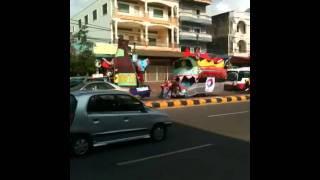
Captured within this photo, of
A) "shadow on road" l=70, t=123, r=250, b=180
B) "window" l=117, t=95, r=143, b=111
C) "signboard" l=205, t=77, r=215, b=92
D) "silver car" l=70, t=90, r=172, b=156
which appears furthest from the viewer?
"signboard" l=205, t=77, r=215, b=92

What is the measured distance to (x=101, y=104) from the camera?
7.68 metres

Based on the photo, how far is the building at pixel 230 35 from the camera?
4984 centimetres

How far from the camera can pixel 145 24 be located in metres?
40.0

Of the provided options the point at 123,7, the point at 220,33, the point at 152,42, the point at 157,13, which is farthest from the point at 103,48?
the point at 220,33

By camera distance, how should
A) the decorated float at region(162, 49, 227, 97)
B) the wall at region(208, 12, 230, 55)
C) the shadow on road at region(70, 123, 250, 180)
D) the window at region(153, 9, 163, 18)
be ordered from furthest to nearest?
1. the wall at region(208, 12, 230, 55)
2. the window at region(153, 9, 163, 18)
3. the decorated float at region(162, 49, 227, 97)
4. the shadow on road at region(70, 123, 250, 180)

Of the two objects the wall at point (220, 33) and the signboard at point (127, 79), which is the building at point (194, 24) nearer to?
the wall at point (220, 33)

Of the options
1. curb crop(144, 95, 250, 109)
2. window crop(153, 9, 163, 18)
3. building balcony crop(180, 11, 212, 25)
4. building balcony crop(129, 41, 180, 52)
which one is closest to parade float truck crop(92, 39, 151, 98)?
curb crop(144, 95, 250, 109)

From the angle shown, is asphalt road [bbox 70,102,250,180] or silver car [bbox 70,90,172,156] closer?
asphalt road [bbox 70,102,250,180]

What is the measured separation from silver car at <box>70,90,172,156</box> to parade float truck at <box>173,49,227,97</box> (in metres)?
12.1

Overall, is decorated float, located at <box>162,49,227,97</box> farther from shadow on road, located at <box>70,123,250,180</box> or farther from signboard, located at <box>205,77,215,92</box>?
shadow on road, located at <box>70,123,250,180</box>

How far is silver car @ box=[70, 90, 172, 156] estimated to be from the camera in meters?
7.17

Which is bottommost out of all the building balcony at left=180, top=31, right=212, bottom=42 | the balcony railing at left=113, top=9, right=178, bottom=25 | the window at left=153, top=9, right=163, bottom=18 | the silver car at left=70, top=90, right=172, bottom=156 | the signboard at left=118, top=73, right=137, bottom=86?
the silver car at left=70, top=90, right=172, bottom=156
